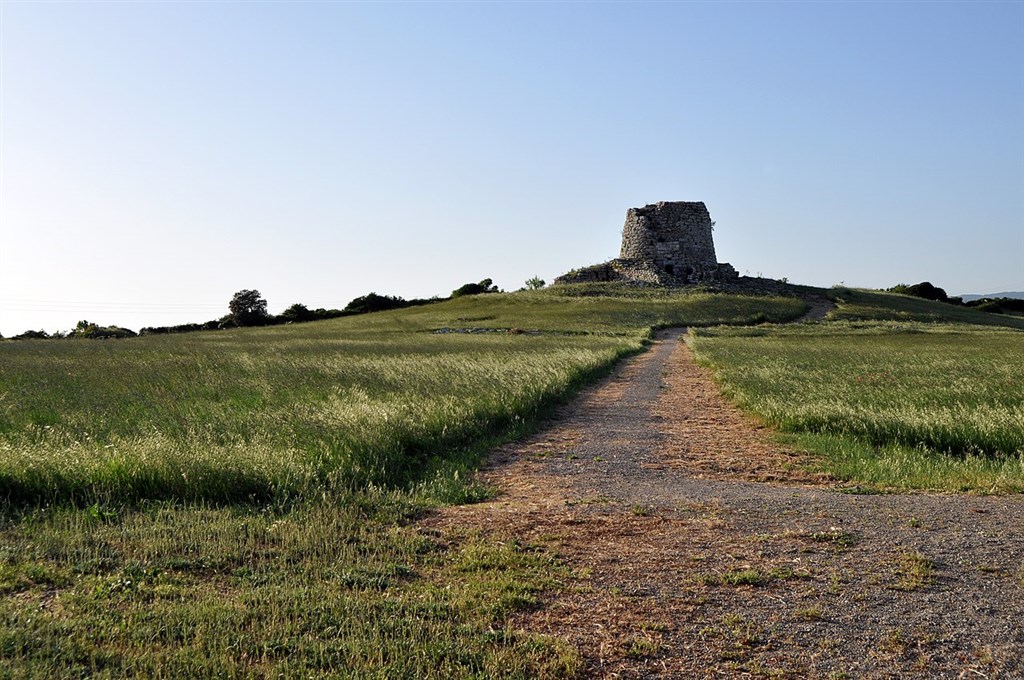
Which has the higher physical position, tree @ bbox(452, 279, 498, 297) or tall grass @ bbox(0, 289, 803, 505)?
tree @ bbox(452, 279, 498, 297)

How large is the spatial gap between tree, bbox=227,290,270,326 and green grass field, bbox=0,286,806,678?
69.7 metres

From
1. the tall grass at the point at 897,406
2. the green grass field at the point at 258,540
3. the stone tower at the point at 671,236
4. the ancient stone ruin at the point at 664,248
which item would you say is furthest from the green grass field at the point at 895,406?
the stone tower at the point at 671,236

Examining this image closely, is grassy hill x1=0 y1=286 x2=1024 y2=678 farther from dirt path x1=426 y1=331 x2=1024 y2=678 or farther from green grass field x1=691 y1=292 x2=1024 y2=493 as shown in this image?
dirt path x1=426 y1=331 x2=1024 y2=678

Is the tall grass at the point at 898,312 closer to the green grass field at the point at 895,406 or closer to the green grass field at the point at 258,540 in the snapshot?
the green grass field at the point at 895,406

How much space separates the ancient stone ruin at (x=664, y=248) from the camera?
3612 inches

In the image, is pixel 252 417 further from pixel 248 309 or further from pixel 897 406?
pixel 248 309

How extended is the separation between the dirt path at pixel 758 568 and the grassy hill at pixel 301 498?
0.58m

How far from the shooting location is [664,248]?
9425cm

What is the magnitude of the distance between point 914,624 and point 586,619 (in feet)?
8.34

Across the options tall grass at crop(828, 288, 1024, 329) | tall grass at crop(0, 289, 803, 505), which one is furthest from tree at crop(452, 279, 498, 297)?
tall grass at crop(0, 289, 803, 505)

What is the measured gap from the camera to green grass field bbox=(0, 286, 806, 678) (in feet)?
17.4

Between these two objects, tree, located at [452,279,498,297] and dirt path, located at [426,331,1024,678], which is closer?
dirt path, located at [426,331,1024,678]

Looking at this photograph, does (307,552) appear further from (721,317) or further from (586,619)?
(721,317)

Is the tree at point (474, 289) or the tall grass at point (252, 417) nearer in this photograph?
the tall grass at point (252, 417)
